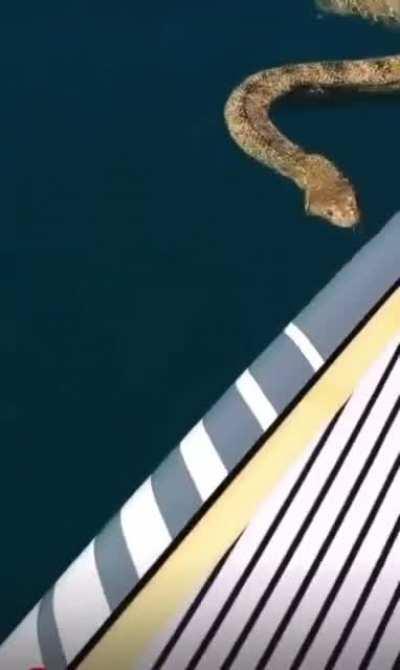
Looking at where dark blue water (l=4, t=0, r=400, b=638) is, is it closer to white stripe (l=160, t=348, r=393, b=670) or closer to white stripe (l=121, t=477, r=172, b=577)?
white stripe (l=121, t=477, r=172, b=577)

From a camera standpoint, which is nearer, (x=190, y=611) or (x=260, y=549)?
(x=190, y=611)

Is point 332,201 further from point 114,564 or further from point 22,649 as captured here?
point 22,649

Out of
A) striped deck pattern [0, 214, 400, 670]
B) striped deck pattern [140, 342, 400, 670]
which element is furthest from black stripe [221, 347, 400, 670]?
striped deck pattern [0, 214, 400, 670]

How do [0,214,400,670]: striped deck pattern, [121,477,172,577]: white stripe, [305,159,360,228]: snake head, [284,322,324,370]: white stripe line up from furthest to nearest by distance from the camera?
1. [305,159,360,228]: snake head
2. [284,322,324,370]: white stripe
3. [121,477,172,577]: white stripe
4. [0,214,400,670]: striped deck pattern

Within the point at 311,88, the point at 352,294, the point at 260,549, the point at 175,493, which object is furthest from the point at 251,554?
the point at 311,88

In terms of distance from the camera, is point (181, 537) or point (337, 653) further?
point (181, 537)

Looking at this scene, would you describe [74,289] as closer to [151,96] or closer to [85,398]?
[85,398]

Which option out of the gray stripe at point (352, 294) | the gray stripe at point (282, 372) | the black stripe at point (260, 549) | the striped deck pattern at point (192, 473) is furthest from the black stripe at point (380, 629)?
the gray stripe at point (352, 294)

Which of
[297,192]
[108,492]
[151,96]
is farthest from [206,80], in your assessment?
[108,492]
